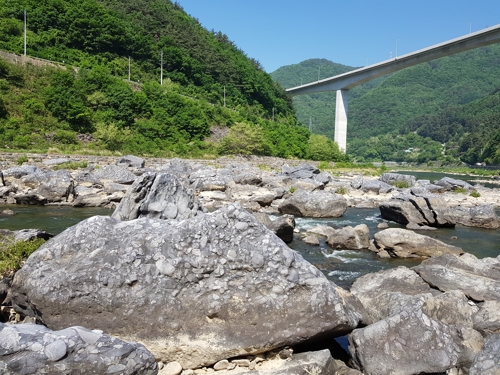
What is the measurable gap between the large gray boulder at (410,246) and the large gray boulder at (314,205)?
5.49 meters

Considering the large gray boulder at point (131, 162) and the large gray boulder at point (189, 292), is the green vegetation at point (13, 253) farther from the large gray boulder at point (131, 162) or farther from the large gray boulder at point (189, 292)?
the large gray boulder at point (131, 162)

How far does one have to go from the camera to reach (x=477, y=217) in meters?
15.1

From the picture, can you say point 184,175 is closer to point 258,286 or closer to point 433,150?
point 258,286

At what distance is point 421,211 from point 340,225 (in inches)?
123

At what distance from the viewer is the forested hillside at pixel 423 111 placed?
10875 cm

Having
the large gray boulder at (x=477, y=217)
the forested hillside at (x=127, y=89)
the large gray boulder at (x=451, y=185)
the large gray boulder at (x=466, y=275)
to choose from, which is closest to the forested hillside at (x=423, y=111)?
the forested hillside at (x=127, y=89)

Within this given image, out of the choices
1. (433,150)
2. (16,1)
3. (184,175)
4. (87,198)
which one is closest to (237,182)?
(184,175)

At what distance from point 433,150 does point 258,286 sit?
114070 millimetres

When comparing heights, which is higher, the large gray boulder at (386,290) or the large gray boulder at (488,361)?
the large gray boulder at (488,361)

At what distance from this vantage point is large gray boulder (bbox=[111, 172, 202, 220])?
777cm

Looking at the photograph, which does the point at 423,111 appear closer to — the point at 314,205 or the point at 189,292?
the point at 314,205

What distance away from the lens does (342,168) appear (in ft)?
147

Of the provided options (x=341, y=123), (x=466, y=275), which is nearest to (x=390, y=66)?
(x=341, y=123)

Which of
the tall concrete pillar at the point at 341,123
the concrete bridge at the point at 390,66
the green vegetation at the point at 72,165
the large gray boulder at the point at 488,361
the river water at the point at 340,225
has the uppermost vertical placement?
the concrete bridge at the point at 390,66
